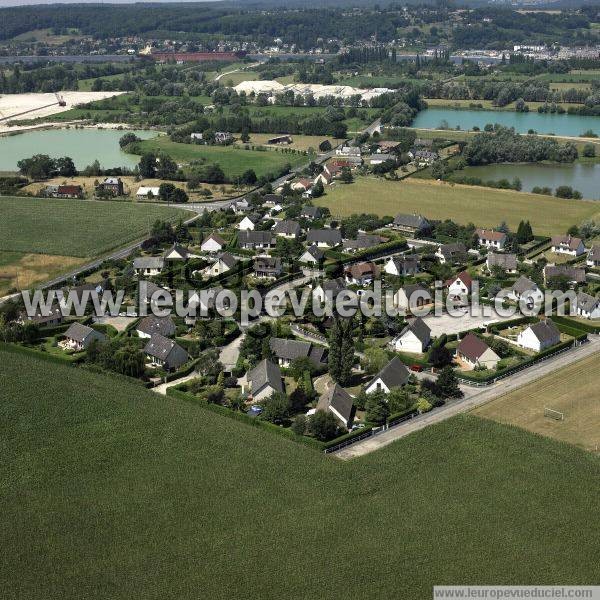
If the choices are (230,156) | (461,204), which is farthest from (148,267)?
(230,156)

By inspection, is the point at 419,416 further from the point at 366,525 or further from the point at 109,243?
the point at 109,243

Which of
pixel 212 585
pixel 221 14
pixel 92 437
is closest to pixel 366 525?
pixel 212 585

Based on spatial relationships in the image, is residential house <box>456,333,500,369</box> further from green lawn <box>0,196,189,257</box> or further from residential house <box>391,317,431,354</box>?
green lawn <box>0,196,189,257</box>

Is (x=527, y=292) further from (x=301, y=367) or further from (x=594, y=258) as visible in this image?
(x=301, y=367)

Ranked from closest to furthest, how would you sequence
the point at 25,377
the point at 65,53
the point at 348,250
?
the point at 25,377 → the point at 348,250 → the point at 65,53

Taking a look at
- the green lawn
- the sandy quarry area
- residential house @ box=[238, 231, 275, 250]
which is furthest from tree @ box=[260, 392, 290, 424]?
the sandy quarry area

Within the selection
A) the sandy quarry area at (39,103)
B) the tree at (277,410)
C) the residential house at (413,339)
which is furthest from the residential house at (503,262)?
the sandy quarry area at (39,103)
